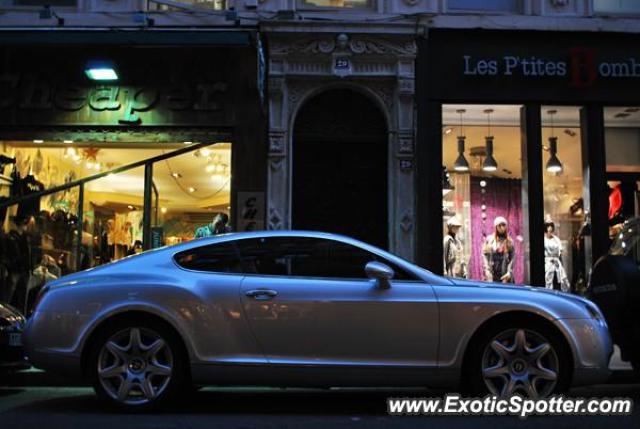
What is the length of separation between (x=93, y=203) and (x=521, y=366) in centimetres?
818

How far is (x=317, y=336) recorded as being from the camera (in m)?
5.65

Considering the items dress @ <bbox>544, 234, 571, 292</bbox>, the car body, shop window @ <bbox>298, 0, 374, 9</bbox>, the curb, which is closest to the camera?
the car body

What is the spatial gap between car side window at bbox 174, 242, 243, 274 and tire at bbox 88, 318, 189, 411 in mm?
560

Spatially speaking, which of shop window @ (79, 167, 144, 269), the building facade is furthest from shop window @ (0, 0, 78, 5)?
shop window @ (79, 167, 144, 269)

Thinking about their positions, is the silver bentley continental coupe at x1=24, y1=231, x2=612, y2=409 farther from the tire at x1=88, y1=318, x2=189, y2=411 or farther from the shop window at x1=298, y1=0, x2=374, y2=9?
the shop window at x1=298, y1=0, x2=374, y2=9

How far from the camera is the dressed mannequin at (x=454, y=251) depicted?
11586mm

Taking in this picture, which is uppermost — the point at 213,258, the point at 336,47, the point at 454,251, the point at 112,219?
the point at 336,47

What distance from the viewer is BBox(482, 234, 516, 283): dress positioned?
11.8 metres

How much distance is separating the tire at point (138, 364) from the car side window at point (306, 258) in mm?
880

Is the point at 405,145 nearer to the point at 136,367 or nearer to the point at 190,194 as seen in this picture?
the point at 190,194

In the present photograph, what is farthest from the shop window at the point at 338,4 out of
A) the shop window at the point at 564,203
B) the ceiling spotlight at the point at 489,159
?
the shop window at the point at 564,203

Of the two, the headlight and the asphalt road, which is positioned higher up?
the headlight

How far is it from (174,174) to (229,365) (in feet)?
21.8

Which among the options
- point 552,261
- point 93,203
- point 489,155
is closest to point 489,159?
point 489,155
